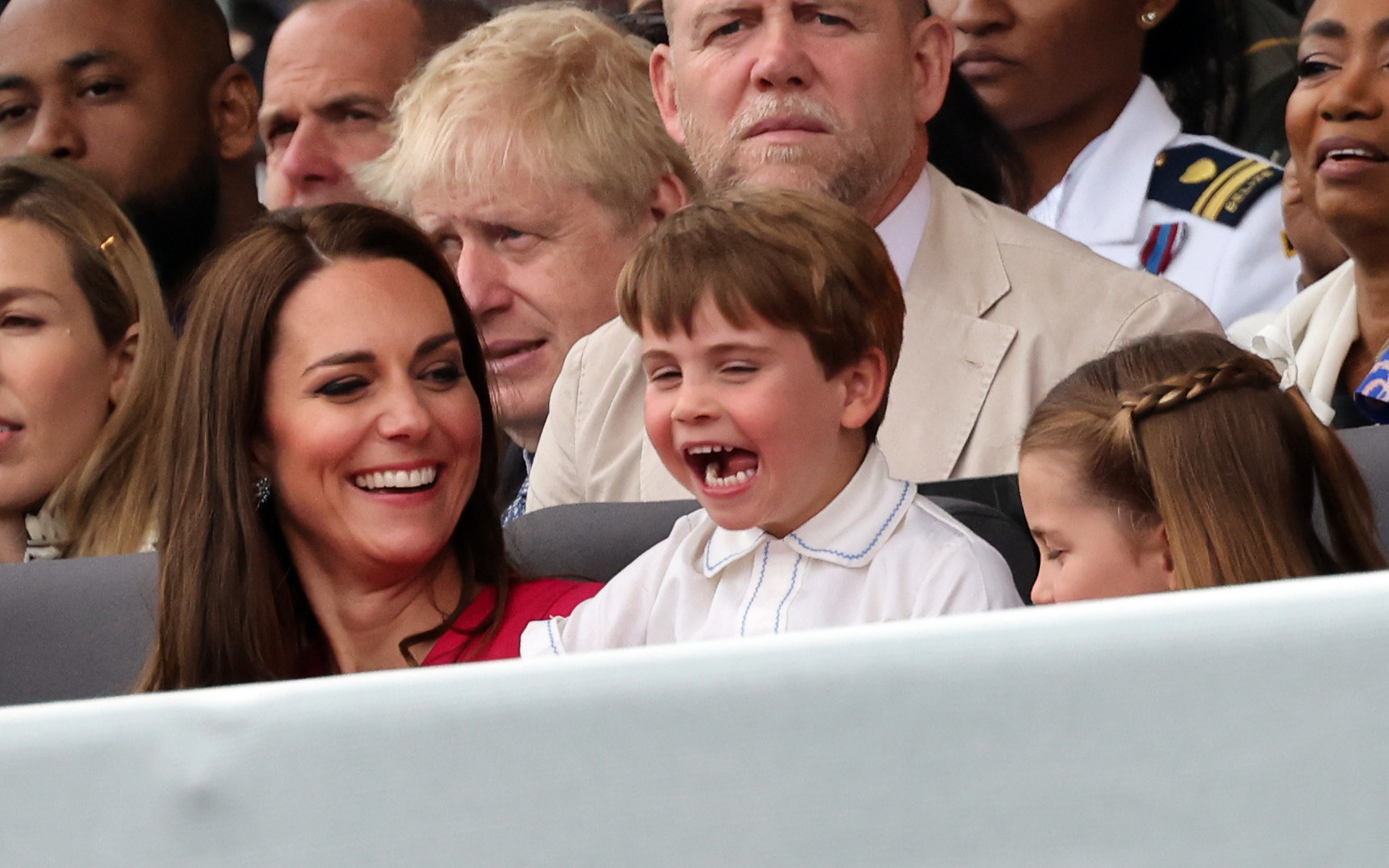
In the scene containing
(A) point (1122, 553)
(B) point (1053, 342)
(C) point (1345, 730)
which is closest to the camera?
(C) point (1345, 730)

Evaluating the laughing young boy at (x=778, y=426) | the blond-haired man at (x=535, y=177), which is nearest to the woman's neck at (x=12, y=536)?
the blond-haired man at (x=535, y=177)

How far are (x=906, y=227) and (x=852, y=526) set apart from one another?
2.48 ft

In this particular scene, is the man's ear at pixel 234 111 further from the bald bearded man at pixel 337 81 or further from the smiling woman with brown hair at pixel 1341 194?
the smiling woman with brown hair at pixel 1341 194

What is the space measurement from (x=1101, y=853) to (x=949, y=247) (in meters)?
1.54

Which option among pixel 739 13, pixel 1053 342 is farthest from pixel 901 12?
pixel 1053 342

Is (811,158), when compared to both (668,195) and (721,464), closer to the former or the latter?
(668,195)

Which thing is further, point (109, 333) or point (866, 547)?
point (109, 333)

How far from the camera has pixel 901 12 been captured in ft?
6.59

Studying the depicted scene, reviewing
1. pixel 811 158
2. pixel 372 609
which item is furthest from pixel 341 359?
pixel 811 158

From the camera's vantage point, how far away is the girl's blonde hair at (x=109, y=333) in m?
1.98

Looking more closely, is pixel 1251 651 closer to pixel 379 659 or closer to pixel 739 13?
pixel 379 659

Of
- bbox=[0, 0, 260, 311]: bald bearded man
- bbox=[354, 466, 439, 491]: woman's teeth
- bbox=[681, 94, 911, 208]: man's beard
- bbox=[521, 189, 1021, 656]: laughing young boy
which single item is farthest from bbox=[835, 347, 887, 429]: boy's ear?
bbox=[0, 0, 260, 311]: bald bearded man

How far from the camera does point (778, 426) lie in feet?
4.11

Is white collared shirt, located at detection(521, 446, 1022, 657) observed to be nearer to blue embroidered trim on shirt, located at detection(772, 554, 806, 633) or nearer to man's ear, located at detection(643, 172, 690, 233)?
blue embroidered trim on shirt, located at detection(772, 554, 806, 633)
